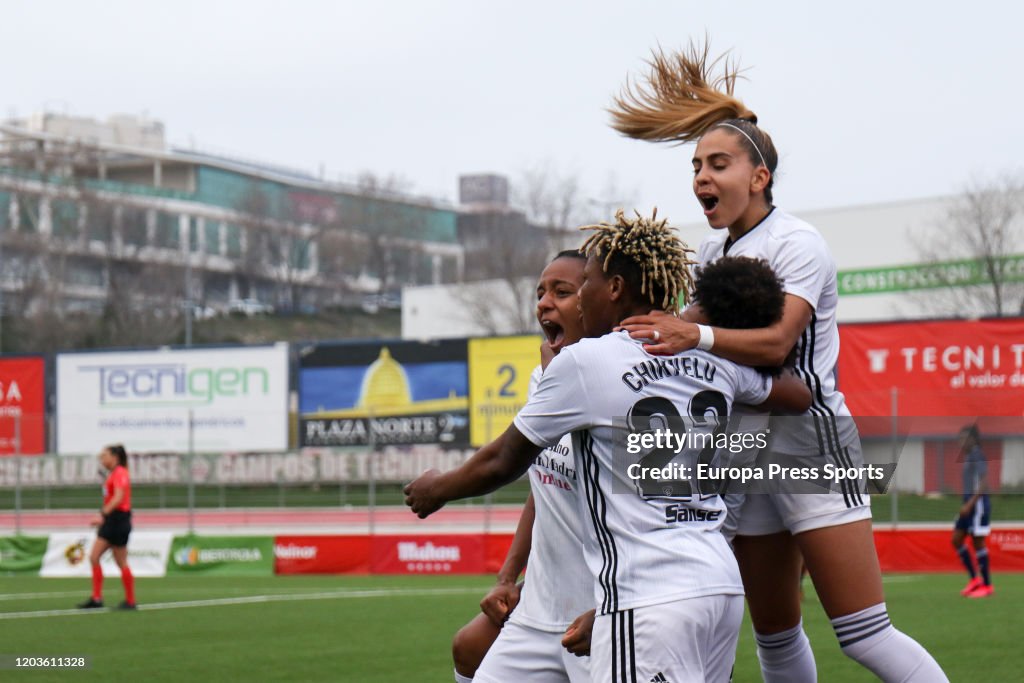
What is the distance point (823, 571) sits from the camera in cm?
489

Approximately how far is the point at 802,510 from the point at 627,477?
4.22 ft

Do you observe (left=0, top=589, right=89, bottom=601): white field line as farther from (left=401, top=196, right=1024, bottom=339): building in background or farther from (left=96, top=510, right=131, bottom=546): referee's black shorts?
(left=401, top=196, right=1024, bottom=339): building in background

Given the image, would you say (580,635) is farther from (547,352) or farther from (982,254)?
(982,254)

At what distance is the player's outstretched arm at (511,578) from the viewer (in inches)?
193

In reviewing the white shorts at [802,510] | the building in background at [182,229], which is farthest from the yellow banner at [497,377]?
the building in background at [182,229]

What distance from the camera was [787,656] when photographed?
5262 mm

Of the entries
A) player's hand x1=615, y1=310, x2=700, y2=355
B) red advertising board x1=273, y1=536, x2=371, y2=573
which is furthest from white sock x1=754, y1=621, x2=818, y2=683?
red advertising board x1=273, y1=536, x2=371, y2=573

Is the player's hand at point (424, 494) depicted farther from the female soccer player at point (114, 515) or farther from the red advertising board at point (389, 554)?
the red advertising board at point (389, 554)

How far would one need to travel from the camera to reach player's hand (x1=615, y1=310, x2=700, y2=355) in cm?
382

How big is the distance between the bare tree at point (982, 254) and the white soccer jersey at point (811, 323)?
3950cm

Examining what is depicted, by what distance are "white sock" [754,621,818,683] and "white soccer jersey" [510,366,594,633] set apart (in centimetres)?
108

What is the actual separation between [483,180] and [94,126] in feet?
101

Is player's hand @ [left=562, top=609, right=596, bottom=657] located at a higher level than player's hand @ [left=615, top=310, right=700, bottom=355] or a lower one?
lower

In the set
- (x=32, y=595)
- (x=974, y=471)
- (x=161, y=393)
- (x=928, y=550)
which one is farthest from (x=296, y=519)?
(x=974, y=471)
